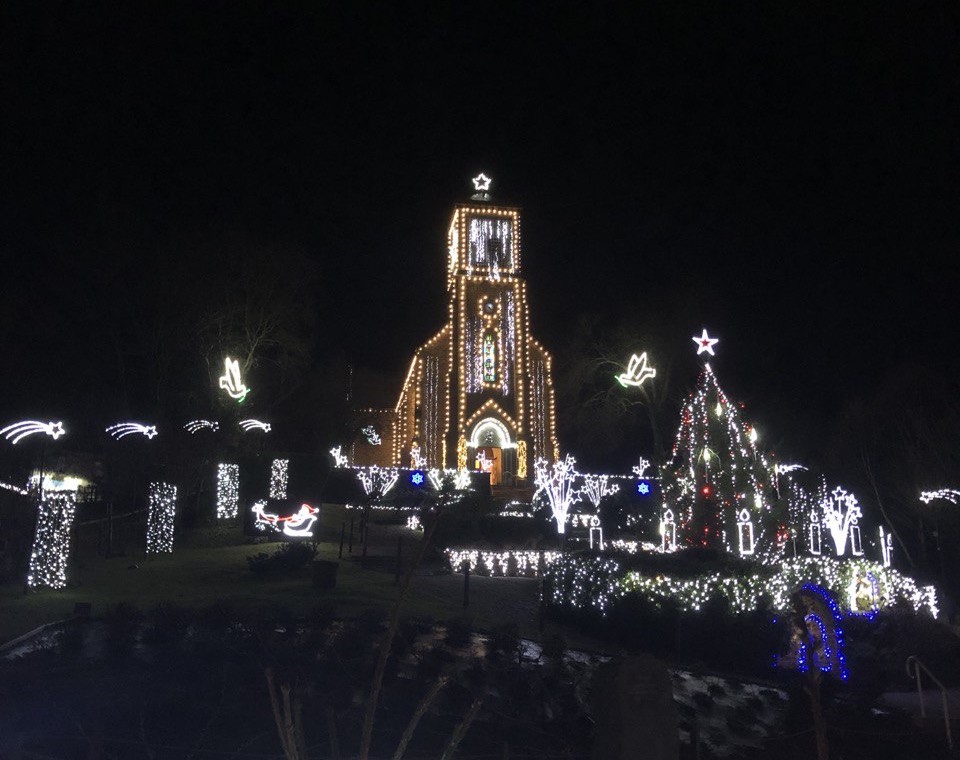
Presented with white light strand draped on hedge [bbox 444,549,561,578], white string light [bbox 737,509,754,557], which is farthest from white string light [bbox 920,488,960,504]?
white light strand draped on hedge [bbox 444,549,561,578]

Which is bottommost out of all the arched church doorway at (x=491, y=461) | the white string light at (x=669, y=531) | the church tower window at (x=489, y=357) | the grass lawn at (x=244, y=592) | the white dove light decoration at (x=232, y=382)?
the grass lawn at (x=244, y=592)

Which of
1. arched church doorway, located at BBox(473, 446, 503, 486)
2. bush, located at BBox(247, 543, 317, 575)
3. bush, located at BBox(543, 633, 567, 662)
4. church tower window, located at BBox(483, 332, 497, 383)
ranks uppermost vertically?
church tower window, located at BBox(483, 332, 497, 383)

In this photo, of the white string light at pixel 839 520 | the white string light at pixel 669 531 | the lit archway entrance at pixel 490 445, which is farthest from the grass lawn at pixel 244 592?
the lit archway entrance at pixel 490 445

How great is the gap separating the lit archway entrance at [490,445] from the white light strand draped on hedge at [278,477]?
1346cm

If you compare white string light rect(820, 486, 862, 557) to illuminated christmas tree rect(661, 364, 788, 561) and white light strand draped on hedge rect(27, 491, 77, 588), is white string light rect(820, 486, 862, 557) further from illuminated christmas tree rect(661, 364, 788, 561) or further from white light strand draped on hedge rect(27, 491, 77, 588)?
white light strand draped on hedge rect(27, 491, 77, 588)

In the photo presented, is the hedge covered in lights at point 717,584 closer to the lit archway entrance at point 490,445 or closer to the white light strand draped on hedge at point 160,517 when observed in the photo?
the white light strand draped on hedge at point 160,517

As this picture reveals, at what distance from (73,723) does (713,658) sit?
8.96 meters

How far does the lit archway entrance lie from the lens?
40531mm

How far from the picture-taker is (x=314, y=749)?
7402 millimetres

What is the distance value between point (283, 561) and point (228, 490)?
33.4 feet

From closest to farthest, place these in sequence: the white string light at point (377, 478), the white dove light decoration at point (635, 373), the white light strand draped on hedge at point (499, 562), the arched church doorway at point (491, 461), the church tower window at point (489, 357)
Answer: the white light strand draped on hedge at point (499, 562), the white dove light decoration at point (635, 373), the white string light at point (377, 478), the arched church doorway at point (491, 461), the church tower window at point (489, 357)

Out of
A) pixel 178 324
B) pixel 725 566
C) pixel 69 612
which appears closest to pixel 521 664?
pixel 725 566

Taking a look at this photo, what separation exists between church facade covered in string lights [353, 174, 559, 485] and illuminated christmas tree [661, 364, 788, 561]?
2326 centimetres

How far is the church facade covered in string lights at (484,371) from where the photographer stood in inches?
1592
